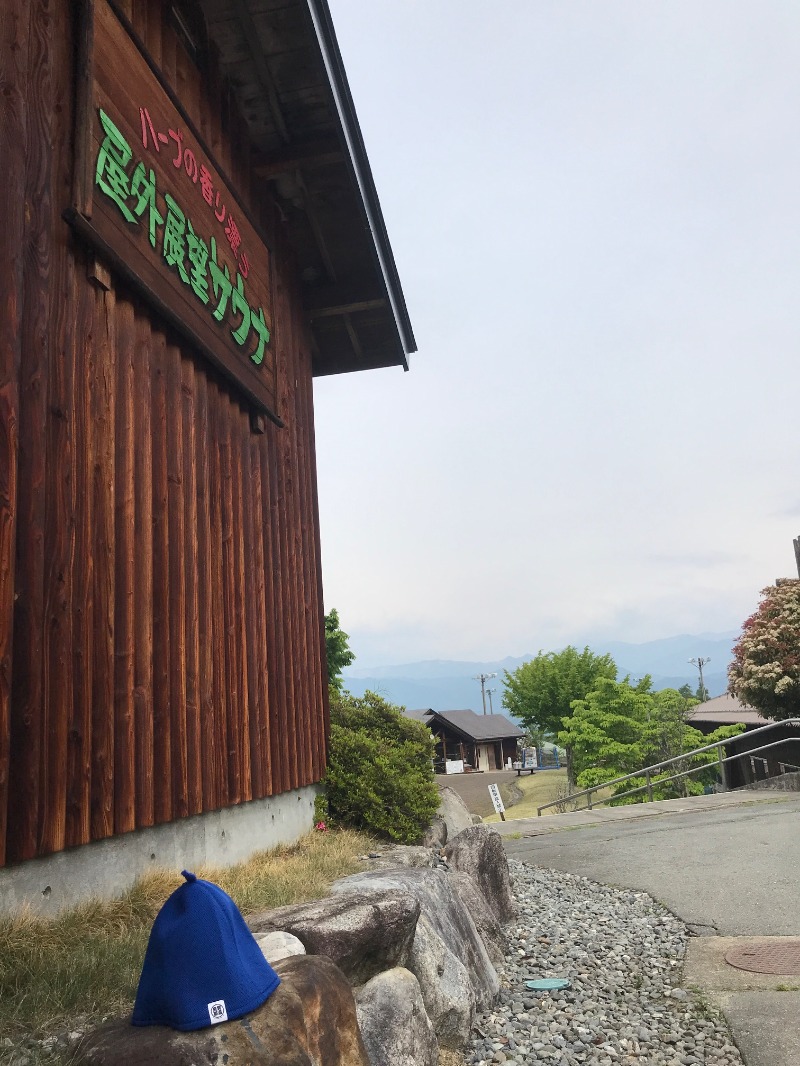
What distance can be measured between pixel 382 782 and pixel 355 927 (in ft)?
14.6

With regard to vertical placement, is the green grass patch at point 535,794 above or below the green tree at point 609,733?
below

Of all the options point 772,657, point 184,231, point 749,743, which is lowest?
point 749,743

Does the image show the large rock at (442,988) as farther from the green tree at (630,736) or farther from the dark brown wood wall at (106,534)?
the green tree at (630,736)

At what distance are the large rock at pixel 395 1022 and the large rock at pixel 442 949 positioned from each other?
489 millimetres

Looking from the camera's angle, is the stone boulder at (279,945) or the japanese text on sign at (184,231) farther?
the japanese text on sign at (184,231)

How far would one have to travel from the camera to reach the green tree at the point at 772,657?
2097 cm

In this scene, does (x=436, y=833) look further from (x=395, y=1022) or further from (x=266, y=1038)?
(x=266, y=1038)

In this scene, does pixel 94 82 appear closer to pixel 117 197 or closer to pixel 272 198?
pixel 117 197

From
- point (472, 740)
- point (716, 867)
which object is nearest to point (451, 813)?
point (716, 867)

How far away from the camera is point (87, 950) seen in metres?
3.63

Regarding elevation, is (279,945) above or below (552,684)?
below

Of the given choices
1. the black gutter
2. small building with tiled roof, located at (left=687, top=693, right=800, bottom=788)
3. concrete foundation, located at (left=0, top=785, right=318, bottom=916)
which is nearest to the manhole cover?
concrete foundation, located at (left=0, top=785, right=318, bottom=916)

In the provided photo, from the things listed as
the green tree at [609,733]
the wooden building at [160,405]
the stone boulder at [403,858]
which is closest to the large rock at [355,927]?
the wooden building at [160,405]

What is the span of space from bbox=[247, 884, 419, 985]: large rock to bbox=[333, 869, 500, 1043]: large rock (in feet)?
1.00
